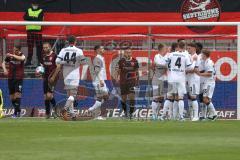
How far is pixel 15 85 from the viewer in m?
23.2

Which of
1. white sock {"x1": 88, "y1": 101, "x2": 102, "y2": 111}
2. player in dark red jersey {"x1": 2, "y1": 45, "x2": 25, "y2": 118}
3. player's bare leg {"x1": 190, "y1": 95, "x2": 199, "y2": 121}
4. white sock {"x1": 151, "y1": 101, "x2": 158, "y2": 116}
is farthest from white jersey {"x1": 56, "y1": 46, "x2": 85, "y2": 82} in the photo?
player's bare leg {"x1": 190, "y1": 95, "x2": 199, "y2": 121}

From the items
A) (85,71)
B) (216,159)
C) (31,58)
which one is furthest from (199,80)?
(216,159)

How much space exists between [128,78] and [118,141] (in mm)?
7811

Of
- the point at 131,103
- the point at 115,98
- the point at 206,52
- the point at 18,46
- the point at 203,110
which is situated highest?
the point at 18,46

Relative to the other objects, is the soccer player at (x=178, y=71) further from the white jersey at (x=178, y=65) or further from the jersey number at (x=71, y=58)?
the jersey number at (x=71, y=58)

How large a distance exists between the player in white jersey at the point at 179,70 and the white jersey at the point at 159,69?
0.38 m

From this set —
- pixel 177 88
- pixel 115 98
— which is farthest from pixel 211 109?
pixel 115 98

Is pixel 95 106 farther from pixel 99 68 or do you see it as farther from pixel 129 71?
pixel 129 71

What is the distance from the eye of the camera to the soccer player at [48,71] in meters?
22.5

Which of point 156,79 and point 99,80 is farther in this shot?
point 156,79

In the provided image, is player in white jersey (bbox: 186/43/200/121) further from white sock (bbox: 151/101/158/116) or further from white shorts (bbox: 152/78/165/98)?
white sock (bbox: 151/101/158/116)

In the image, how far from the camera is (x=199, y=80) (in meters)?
22.5

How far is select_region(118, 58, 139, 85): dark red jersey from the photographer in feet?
73.1

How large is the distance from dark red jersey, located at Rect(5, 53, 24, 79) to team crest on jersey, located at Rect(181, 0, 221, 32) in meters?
7.04
